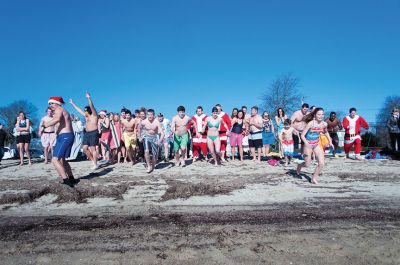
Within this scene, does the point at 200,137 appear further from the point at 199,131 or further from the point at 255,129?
the point at 255,129

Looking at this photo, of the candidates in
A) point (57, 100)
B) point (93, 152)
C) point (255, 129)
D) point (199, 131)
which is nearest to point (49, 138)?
point (93, 152)

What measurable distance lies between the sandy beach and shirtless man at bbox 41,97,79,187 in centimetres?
50

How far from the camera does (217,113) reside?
31.6 ft

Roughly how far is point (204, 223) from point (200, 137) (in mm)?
6856

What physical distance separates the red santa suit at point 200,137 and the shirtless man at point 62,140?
486 centimetres

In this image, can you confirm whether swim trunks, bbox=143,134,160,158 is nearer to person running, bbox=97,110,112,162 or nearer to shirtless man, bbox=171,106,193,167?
shirtless man, bbox=171,106,193,167

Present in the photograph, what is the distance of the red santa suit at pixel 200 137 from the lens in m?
9.93

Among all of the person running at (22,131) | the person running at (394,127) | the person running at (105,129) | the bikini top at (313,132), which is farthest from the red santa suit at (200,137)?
the person running at (394,127)

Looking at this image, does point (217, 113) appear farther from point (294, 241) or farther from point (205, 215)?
point (294, 241)

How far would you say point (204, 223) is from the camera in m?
3.51

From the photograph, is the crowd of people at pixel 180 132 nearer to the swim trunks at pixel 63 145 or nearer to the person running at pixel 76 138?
the person running at pixel 76 138

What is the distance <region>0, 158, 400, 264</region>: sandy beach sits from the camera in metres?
2.66

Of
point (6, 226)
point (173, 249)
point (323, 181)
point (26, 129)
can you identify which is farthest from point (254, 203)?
point (26, 129)

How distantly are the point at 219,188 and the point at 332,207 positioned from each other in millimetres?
2177
